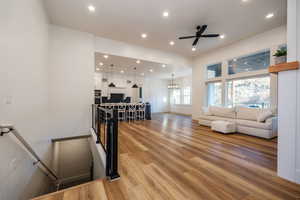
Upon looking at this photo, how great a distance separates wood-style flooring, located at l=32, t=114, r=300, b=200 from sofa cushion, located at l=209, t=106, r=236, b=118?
1879mm

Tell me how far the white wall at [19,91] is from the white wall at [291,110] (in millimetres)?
3631

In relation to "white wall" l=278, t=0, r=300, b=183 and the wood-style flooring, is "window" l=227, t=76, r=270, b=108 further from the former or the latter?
"white wall" l=278, t=0, r=300, b=183

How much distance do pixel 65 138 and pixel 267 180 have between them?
4.96 metres

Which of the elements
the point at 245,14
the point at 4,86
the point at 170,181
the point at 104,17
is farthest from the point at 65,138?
the point at 245,14

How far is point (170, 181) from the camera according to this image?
167 centimetres

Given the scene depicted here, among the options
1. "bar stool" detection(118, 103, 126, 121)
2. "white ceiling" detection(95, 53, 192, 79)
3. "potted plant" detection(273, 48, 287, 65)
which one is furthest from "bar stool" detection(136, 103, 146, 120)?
"potted plant" detection(273, 48, 287, 65)

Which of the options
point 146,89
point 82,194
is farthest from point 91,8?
point 146,89

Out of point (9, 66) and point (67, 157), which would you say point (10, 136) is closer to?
point (9, 66)

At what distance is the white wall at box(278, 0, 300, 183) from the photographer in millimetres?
1596

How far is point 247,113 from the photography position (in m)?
4.25

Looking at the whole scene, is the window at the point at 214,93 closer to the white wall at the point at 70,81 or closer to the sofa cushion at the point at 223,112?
the sofa cushion at the point at 223,112

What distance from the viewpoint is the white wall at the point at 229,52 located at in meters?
3.94

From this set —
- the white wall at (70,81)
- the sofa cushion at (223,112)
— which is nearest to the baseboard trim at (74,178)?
the white wall at (70,81)

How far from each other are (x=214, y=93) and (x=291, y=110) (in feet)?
15.2
